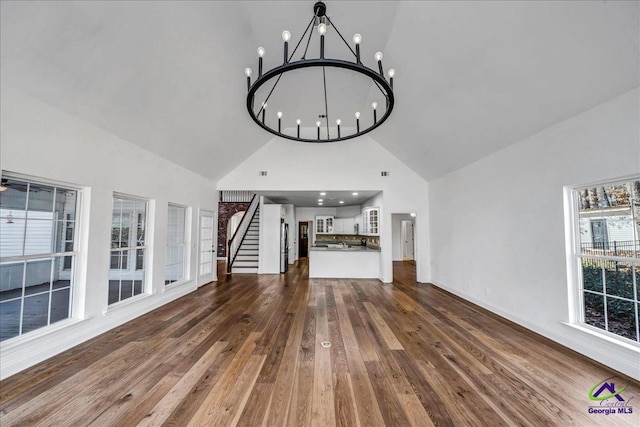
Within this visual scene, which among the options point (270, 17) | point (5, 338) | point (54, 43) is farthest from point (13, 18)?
point (5, 338)

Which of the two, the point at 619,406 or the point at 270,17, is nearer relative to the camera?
the point at 619,406

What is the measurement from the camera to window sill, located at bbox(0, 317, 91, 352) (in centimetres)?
246

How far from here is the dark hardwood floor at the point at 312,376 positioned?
192cm

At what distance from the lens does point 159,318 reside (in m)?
4.01

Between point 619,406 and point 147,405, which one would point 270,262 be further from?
point 619,406

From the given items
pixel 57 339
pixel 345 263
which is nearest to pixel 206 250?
pixel 57 339

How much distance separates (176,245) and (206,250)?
1.18 meters

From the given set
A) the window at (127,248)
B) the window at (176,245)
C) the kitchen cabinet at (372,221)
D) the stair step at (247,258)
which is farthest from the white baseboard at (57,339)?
the kitchen cabinet at (372,221)

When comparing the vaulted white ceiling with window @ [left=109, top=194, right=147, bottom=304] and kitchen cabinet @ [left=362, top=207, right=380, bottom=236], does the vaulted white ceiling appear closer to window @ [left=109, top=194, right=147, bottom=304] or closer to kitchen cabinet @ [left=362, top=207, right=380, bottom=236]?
window @ [left=109, top=194, right=147, bottom=304]

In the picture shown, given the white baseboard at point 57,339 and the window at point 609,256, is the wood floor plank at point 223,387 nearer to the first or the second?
the white baseboard at point 57,339

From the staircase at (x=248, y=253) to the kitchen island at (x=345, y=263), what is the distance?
2252mm

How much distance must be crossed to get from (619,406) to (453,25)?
12.9 feet

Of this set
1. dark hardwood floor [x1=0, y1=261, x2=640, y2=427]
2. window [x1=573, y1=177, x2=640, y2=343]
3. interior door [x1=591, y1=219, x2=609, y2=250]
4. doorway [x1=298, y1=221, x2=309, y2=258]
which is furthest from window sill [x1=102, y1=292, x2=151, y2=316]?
doorway [x1=298, y1=221, x2=309, y2=258]

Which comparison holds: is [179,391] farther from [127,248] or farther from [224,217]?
[224,217]
